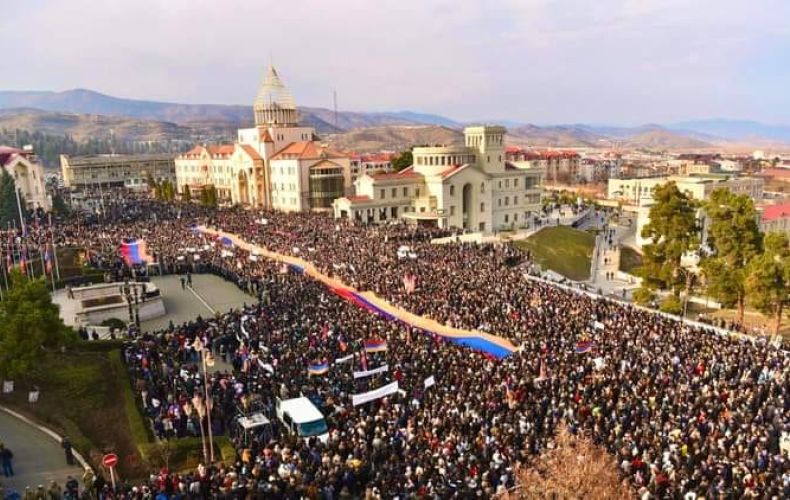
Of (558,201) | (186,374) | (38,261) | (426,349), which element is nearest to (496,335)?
(426,349)

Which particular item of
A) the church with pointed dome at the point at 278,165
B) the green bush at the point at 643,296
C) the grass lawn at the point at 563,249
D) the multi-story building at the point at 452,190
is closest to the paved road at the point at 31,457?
the green bush at the point at 643,296

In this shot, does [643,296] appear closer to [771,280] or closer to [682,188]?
[771,280]

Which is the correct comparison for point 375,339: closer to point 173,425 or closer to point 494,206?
point 173,425

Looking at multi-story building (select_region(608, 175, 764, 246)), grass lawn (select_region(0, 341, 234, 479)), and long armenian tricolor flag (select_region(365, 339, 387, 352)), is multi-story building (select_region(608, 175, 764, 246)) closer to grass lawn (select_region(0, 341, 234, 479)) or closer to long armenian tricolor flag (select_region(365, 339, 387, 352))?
long armenian tricolor flag (select_region(365, 339, 387, 352))

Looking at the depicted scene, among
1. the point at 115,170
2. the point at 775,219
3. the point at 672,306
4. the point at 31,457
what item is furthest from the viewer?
the point at 115,170

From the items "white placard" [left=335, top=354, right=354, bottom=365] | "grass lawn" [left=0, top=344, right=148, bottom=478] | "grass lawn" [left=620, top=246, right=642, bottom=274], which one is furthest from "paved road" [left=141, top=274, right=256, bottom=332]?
"grass lawn" [left=620, top=246, right=642, bottom=274]

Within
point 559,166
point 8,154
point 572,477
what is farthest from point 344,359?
point 559,166

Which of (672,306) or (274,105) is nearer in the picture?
(672,306)

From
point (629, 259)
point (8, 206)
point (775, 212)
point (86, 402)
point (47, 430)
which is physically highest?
point (8, 206)
